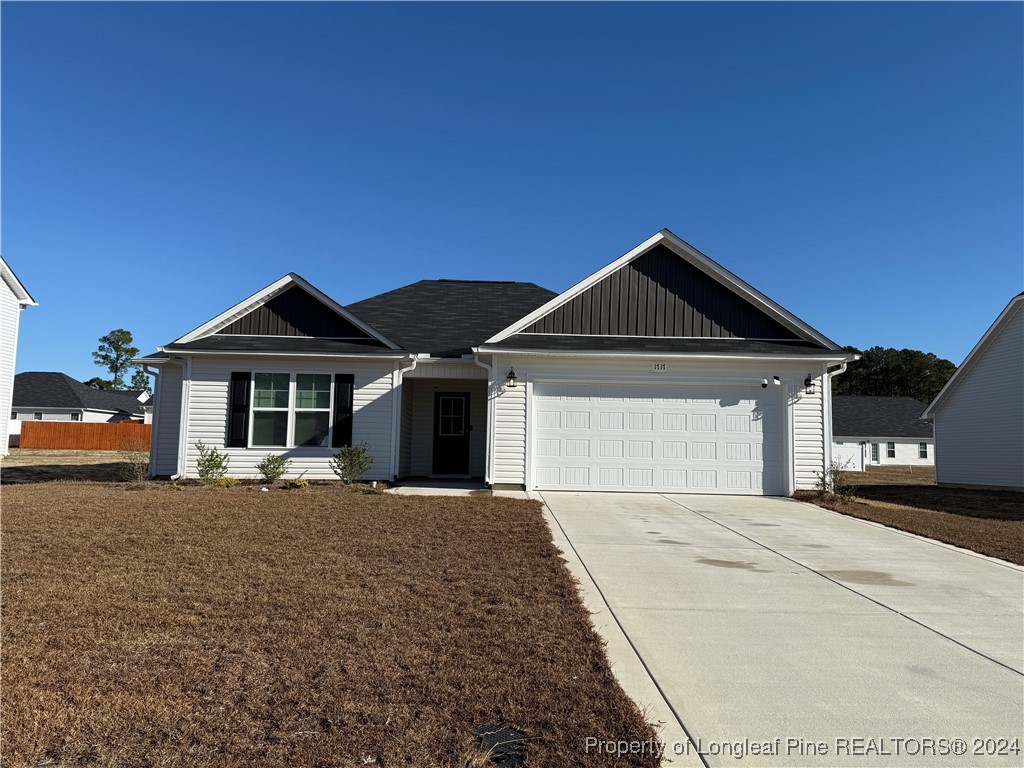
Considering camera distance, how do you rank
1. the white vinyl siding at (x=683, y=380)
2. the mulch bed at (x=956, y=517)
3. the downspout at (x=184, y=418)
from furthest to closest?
the downspout at (x=184, y=418) → the white vinyl siding at (x=683, y=380) → the mulch bed at (x=956, y=517)

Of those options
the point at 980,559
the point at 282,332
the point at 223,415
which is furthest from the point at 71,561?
the point at 980,559

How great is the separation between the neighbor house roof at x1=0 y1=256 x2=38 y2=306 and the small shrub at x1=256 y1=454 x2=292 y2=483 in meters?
15.5

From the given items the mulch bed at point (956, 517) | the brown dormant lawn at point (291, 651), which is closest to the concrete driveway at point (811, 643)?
the brown dormant lawn at point (291, 651)

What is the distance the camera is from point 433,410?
621 inches

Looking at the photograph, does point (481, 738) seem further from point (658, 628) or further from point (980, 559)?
point (980, 559)

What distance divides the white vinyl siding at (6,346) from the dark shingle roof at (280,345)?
45.0 ft

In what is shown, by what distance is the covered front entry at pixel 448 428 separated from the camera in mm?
15586

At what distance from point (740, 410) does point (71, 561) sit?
11.0m

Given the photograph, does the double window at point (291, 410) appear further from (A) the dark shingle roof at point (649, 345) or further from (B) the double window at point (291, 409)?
(A) the dark shingle roof at point (649, 345)

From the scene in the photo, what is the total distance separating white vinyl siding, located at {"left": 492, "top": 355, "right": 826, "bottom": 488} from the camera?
12.5 meters

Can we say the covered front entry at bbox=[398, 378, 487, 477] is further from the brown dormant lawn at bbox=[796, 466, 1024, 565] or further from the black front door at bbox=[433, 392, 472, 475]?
the brown dormant lawn at bbox=[796, 466, 1024, 565]

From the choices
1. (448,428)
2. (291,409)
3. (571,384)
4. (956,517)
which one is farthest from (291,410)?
(956,517)

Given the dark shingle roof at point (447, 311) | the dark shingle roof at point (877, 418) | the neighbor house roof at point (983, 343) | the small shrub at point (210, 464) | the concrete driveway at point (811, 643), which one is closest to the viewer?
the concrete driveway at point (811, 643)

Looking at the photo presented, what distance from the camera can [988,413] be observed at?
63.4 ft
